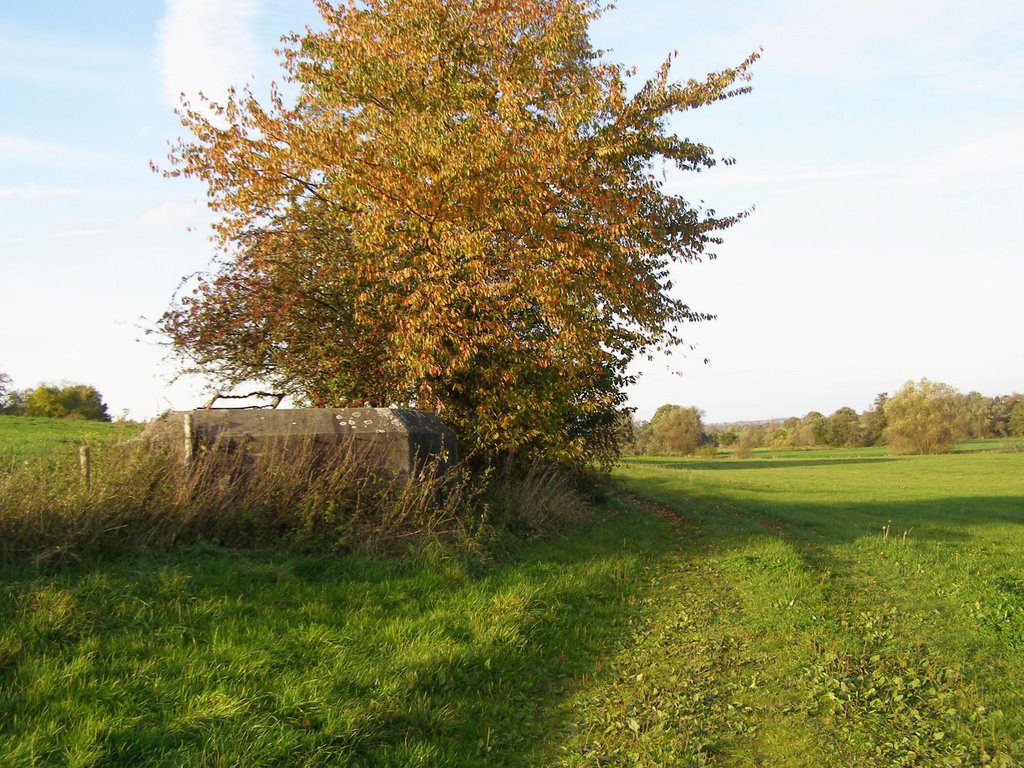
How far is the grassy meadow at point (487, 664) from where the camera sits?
4.21 metres

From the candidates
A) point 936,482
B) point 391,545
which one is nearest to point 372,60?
point 391,545

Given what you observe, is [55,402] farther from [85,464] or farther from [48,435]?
[85,464]

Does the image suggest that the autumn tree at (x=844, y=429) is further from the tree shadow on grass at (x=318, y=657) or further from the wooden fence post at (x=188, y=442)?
the wooden fence post at (x=188, y=442)

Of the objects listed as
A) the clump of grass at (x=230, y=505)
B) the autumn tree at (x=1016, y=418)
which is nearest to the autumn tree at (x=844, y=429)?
the autumn tree at (x=1016, y=418)

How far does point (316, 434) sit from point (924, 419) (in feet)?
277

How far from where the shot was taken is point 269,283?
41.6 ft

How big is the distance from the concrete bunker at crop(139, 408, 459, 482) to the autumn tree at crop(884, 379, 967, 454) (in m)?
82.2

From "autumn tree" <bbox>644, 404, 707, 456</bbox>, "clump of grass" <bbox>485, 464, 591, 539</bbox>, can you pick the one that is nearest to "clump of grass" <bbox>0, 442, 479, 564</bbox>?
"clump of grass" <bbox>485, 464, 591, 539</bbox>

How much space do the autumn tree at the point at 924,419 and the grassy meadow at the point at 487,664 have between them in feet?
260

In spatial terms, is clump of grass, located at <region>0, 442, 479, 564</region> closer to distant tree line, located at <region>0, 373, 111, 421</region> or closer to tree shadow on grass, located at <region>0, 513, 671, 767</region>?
tree shadow on grass, located at <region>0, 513, 671, 767</region>

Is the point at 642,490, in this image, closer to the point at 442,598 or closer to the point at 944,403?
the point at 442,598

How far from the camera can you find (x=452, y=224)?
452 inches

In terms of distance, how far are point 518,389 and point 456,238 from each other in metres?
2.80

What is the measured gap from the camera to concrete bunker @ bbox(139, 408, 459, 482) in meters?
8.41
